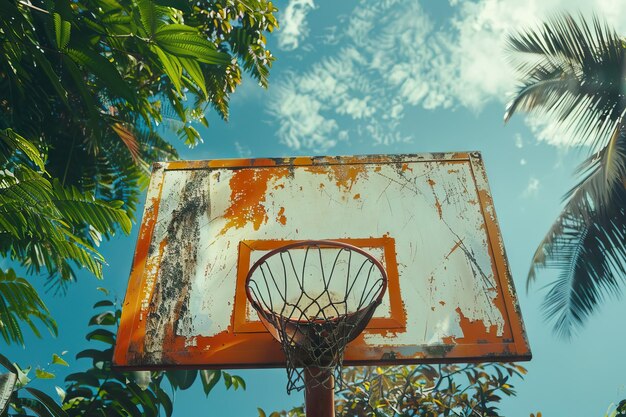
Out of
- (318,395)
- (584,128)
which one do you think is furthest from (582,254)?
(318,395)

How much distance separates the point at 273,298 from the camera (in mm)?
3074

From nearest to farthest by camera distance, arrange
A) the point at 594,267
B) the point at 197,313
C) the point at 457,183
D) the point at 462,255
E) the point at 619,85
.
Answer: the point at 197,313 → the point at 462,255 → the point at 457,183 → the point at 619,85 → the point at 594,267

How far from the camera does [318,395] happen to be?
2607 millimetres

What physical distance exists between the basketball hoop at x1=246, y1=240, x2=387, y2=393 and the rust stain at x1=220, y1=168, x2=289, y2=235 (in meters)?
0.36

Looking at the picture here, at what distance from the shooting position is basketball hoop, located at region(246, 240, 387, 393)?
2732 mm

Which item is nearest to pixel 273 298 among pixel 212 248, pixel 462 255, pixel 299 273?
pixel 299 273

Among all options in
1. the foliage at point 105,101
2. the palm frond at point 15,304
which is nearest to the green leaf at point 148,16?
the foliage at point 105,101

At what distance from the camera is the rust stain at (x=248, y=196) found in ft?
11.4

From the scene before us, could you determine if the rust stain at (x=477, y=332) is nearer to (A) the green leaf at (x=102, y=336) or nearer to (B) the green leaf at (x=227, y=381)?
(B) the green leaf at (x=227, y=381)

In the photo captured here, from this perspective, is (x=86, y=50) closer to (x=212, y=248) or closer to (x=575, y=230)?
(x=212, y=248)

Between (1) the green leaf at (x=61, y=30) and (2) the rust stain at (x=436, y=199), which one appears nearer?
(1) the green leaf at (x=61, y=30)

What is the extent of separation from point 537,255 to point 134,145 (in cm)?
478

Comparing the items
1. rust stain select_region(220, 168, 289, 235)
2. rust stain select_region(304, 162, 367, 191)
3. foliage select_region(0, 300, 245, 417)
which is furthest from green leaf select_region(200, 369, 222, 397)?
rust stain select_region(304, 162, 367, 191)

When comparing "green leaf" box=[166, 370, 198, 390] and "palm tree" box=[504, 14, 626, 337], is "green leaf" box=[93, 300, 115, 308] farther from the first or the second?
"palm tree" box=[504, 14, 626, 337]
